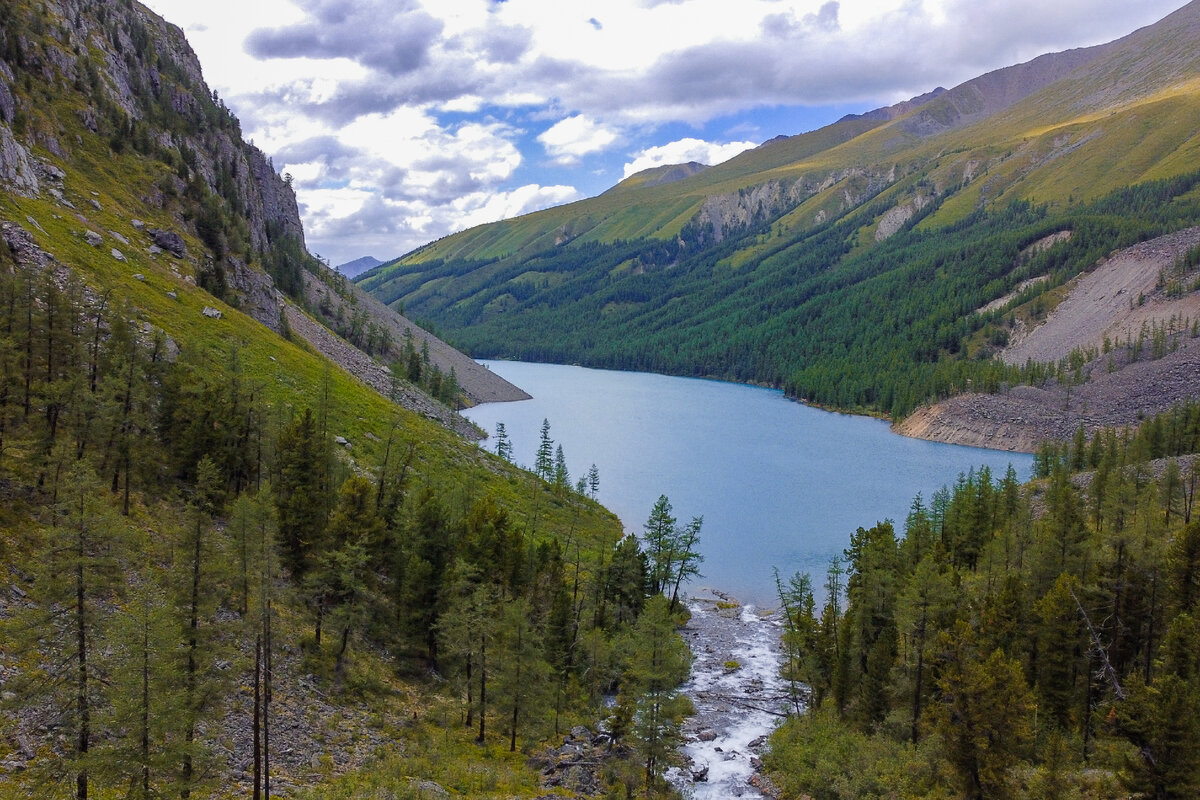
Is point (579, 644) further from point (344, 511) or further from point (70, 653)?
point (70, 653)

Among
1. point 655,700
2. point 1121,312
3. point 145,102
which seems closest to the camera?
point 655,700

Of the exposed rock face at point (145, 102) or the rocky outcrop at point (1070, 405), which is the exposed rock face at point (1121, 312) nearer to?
the rocky outcrop at point (1070, 405)

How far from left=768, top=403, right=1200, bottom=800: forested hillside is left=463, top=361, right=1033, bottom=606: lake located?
16.2 metres

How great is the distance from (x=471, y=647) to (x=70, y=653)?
19.7m

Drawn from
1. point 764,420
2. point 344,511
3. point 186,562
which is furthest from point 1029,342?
point 186,562

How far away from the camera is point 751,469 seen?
11375 centimetres

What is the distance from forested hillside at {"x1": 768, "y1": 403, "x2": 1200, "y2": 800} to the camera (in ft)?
91.7

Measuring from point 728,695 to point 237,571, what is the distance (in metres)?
31.4

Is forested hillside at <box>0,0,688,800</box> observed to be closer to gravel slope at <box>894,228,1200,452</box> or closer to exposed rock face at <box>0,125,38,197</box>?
exposed rock face at <box>0,125,38,197</box>

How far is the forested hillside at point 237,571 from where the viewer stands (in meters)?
20.8

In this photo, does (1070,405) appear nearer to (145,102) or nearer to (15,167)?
(15,167)

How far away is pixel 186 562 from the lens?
2488cm

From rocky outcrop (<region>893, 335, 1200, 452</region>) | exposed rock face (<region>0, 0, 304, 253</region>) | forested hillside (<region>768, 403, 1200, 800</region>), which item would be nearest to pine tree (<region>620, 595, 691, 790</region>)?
forested hillside (<region>768, 403, 1200, 800</region>)

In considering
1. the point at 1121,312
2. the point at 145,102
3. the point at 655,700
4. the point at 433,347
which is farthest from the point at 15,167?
the point at 1121,312
